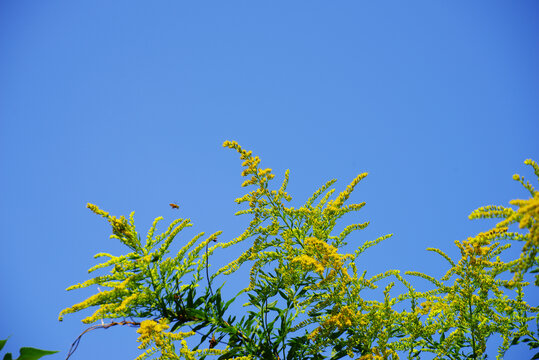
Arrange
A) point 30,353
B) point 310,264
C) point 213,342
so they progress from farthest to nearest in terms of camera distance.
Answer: point 213,342 < point 310,264 < point 30,353

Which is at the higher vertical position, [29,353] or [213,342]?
[213,342]

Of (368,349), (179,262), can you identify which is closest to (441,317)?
(368,349)

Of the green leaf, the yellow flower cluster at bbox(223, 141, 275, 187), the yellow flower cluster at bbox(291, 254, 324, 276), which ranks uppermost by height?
the yellow flower cluster at bbox(223, 141, 275, 187)

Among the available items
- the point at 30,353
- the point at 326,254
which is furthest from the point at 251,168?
the point at 30,353

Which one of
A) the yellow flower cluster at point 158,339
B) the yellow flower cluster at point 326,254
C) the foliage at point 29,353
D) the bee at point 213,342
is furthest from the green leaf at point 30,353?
the yellow flower cluster at point 326,254

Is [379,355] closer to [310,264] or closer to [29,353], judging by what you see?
[310,264]

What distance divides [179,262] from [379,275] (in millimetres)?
2388

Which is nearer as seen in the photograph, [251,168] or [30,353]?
[30,353]

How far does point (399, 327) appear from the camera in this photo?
4.20 m

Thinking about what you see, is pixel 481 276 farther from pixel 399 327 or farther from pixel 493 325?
pixel 399 327

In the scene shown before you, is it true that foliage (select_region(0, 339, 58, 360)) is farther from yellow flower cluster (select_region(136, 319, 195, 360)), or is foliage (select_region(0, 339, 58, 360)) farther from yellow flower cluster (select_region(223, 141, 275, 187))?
yellow flower cluster (select_region(223, 141, 275, 187))

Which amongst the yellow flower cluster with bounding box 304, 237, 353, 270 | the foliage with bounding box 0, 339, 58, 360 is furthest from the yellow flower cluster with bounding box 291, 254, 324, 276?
the foliage with bounding box 0, 339, 58, 360

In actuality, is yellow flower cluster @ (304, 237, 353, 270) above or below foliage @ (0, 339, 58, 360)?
above

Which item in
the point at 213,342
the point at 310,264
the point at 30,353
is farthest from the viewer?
the point at 213,342
